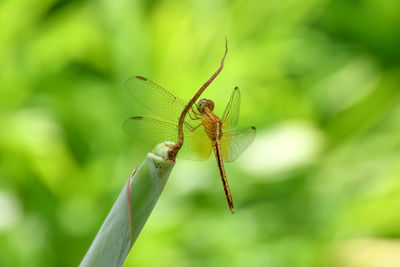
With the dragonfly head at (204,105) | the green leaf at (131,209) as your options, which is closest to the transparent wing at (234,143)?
the dragonfly head at (204,105)

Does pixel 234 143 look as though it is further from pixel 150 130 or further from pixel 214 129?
pixel 150 130

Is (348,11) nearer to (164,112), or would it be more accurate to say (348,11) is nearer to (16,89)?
(16,89)

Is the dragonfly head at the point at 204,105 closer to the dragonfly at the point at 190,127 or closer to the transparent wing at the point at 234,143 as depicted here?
the dragonfly at the point at 190,127

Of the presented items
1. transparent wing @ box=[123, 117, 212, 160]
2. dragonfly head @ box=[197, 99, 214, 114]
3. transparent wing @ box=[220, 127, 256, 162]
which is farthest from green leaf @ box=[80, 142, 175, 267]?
transparent wing @ box=[220, 127, 256, 162]

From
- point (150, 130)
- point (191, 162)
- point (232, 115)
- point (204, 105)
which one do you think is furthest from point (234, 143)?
point (191, 162)

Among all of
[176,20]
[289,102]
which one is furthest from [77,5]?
[289,102]

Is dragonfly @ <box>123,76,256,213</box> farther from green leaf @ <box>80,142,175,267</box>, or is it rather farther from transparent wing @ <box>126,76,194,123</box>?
green leaf @ <box>80,142,175,267</box>

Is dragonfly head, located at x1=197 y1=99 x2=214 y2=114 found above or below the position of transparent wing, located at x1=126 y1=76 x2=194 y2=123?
above
